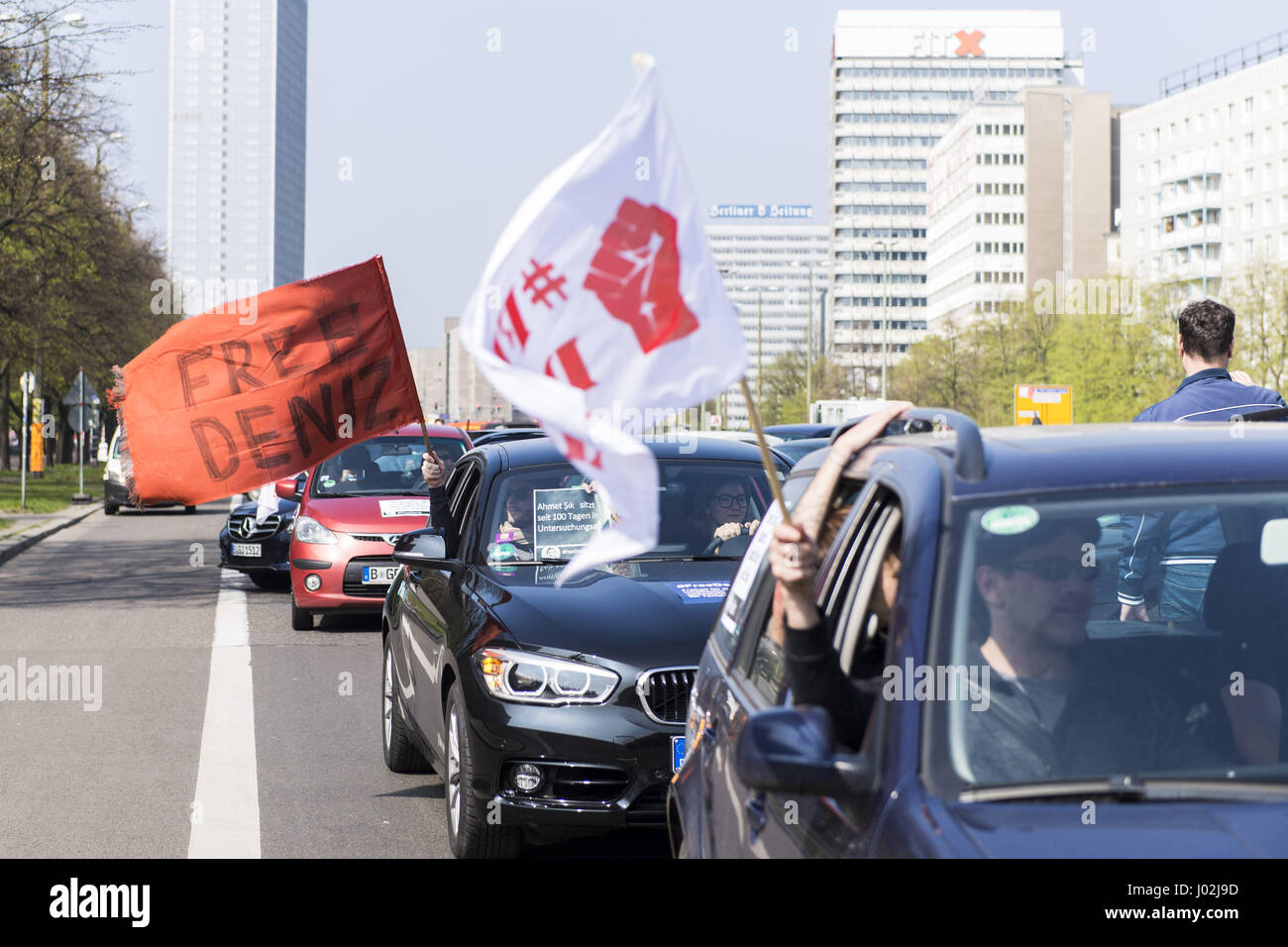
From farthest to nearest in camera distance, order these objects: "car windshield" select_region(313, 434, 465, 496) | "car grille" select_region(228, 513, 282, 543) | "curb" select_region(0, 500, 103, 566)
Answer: "curb" select_region(0, 500, 103, 566)
"car grille" select_region(228, 513, 282, 543)
"car windshield" select_region(313, 434, 465, 496)

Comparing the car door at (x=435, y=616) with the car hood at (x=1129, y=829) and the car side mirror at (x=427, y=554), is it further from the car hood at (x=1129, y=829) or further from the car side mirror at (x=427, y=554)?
the car hood at (x=1129, y=829)

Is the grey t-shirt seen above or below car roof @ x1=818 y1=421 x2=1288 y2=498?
below

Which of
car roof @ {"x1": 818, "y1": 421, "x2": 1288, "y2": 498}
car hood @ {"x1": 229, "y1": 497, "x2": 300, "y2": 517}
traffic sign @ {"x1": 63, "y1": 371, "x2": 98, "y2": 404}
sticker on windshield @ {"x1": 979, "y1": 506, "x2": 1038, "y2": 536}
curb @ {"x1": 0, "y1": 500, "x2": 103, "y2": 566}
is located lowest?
curb @ {"x1": 0, "y1": 500, "x2": 103, "y2": 566}

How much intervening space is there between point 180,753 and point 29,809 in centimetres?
153

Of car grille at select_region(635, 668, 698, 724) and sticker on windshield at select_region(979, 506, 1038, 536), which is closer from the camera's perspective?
sticker on windshield at select_region(979, 506, 1038, 536)

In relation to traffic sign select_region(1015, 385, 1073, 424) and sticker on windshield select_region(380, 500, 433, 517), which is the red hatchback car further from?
traffic sign select_region(1015, 385, 1073, 424)

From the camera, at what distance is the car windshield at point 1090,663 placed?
2.80 m

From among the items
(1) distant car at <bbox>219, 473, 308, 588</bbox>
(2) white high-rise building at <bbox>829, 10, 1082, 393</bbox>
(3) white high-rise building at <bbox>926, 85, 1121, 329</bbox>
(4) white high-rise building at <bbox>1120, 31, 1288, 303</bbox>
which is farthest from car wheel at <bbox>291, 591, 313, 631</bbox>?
(2) white high-rise building at <bbox>829, 10, 1082, 393</bbox>

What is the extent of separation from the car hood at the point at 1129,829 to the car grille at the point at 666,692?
128 inches

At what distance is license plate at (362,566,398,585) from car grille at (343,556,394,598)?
27mm

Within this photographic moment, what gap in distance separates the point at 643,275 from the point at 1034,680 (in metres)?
1.05

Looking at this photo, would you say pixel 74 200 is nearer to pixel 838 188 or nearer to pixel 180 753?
pixel 180 753

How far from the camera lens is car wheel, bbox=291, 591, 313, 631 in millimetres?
14367

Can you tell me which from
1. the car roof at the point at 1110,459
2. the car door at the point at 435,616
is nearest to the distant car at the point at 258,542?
the car door at the point at 435,616
